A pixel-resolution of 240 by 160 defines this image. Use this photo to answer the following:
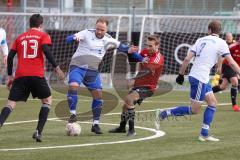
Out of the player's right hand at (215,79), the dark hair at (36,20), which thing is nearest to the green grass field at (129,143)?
the dark hair at (36,20)

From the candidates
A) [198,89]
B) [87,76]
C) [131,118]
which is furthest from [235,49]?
[198,89]

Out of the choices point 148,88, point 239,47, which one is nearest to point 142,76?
point 148,88

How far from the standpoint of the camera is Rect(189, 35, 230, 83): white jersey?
13.0m

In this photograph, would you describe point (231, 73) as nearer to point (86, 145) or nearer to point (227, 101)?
point (227, 101)

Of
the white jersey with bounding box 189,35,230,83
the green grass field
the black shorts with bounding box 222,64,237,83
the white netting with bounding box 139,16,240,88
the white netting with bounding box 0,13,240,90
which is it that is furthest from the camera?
the white netting with bounding box 139,16,240,88

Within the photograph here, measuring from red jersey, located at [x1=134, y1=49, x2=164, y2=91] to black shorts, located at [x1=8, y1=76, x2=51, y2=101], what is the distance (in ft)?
7.38

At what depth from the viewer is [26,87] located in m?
12.8

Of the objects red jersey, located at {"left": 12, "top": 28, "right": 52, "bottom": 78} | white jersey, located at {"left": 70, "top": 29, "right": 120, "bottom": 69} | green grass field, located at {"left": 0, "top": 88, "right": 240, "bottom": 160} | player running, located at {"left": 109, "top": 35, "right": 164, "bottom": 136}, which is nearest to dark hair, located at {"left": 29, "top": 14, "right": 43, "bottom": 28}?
red jersey, located at {"left": 12, "top": 28, "right": 52, "bottom": 78}

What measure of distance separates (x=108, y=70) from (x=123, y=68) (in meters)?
0.97

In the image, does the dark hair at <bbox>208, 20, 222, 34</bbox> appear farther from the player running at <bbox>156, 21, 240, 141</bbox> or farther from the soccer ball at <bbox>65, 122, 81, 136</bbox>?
the soccer ball at <bbox>65, 122, 81, 136</bbox>

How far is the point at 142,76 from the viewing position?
47.5ft

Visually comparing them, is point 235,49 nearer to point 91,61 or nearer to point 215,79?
point 215,79

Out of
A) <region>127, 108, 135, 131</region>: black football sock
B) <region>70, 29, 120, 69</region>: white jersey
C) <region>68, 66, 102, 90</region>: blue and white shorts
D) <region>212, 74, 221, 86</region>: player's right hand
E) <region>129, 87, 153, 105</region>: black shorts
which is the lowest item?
<region>212, 74, 221, 86</region>: player's right hand

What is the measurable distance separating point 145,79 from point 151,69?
0.85 ft
